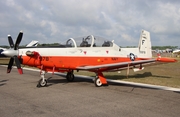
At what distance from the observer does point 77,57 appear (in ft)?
34.7

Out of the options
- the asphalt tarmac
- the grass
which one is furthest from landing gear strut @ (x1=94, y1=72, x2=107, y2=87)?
the grass

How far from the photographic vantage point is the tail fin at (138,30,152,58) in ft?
44.3

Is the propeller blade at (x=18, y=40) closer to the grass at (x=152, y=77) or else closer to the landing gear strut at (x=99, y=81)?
the landing gear strut at (x=99, y=81)

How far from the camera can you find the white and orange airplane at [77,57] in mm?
9523

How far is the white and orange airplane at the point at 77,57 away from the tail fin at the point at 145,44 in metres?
1.80

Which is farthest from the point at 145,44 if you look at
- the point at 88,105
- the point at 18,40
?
the point at 88,105

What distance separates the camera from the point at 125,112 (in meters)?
5.78

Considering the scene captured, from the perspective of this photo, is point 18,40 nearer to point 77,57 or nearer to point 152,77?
point 77,57

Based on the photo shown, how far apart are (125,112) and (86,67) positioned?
15.9 feet

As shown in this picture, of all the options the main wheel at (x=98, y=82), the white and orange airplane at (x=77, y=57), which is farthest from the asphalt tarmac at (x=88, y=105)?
the main wheel at (x=98, y=82)

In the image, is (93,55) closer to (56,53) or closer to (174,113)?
(56,53)

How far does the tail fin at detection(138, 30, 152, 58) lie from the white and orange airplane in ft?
5.91

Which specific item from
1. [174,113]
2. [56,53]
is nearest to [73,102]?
[174,113]

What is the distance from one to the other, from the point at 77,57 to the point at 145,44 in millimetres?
5731
